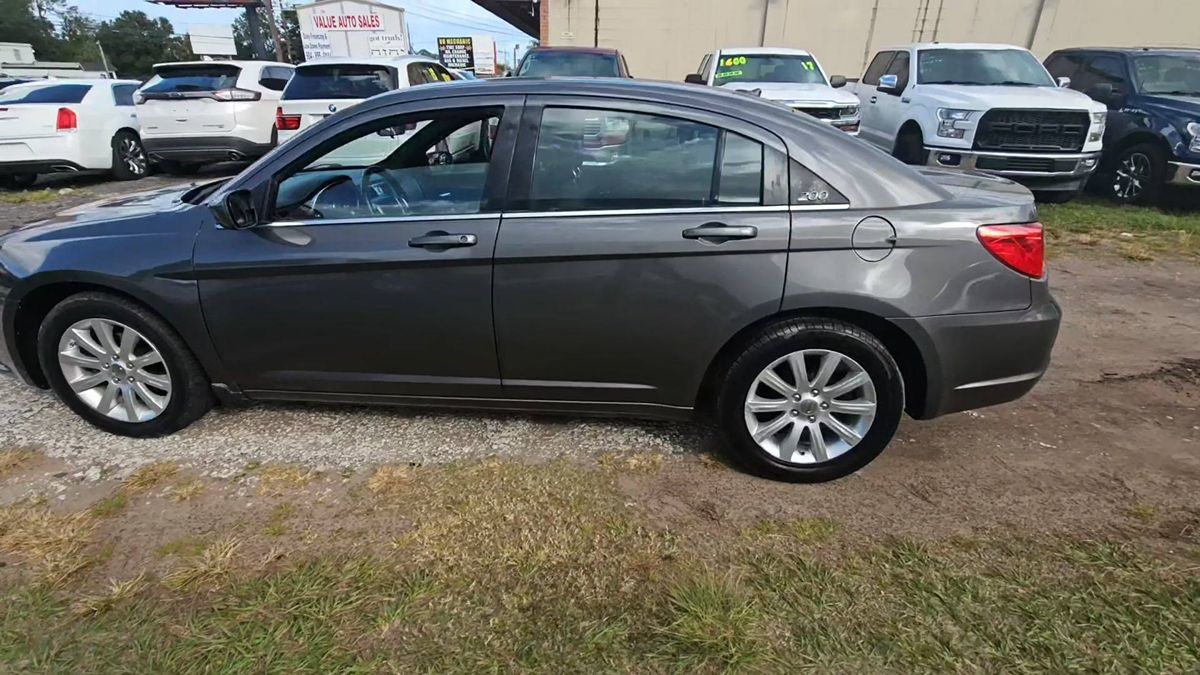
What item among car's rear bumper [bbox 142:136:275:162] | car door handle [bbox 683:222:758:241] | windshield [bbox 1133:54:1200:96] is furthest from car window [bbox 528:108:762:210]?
windshield [bbox 1133:54:1200:96]

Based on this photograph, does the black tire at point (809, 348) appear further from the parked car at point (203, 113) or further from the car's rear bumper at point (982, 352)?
the parked car at point (203, 113)

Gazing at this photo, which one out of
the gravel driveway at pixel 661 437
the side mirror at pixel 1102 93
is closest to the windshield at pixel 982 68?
the side mirror at pixel 1102 93

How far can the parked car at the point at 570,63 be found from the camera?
998 cm

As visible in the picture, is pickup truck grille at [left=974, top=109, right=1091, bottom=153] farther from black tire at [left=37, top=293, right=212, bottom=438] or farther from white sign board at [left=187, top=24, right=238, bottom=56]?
white sign board at [left=187, top=24, right=238, bottom=56]

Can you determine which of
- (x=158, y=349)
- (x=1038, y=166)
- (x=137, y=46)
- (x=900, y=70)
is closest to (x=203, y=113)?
(x=158, y=349)

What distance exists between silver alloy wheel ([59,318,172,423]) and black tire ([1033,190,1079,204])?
9.46 meters

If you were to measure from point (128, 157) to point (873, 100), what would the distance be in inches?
454

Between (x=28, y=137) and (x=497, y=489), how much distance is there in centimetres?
1033

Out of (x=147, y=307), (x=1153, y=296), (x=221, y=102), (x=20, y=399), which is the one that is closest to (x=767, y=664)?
(x=147, y=307)

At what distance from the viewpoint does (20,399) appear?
3521mm

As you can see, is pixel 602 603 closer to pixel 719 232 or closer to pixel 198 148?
pixel 719 232

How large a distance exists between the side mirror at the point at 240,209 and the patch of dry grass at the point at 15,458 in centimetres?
145

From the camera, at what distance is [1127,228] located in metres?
7.16

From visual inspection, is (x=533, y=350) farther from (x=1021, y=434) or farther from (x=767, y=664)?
(x=1021, y=434)
